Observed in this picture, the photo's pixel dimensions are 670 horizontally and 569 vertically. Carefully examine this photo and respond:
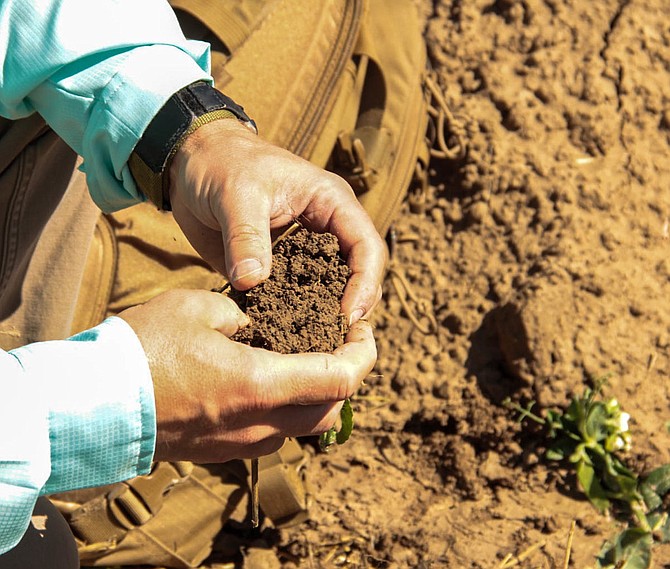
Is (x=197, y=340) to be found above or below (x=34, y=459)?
above

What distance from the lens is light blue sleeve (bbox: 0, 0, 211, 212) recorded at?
1560 mm

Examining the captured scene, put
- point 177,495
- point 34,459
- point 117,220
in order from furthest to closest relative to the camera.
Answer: point 177,495, point 117,220, point 34,459

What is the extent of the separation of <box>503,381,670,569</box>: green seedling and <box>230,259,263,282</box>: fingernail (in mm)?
1275

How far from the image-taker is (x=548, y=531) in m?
2.23

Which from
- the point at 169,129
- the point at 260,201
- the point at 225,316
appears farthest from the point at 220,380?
the point at 169,129

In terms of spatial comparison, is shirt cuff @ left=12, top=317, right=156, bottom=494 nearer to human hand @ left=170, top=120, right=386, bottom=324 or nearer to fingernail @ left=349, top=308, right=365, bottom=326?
human hand @ left=170, top=120, right=386, bottom=324

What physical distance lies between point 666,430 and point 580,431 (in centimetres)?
26

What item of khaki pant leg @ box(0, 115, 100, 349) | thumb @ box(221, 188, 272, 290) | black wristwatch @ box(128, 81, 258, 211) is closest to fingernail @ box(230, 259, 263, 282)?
thumb @ box(221, 188, 272, 290)

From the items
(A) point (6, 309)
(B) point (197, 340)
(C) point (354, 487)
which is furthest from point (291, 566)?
(B) point (197, 340)

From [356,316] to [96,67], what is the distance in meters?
0.73

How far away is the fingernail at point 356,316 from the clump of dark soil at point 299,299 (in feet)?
0.06

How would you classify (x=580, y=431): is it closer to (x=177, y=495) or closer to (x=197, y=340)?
(x=177, y=495)

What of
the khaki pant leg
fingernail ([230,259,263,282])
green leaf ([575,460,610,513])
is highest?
fingernail ([230,259,263,282])

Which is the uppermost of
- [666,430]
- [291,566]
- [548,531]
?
[666,430]
